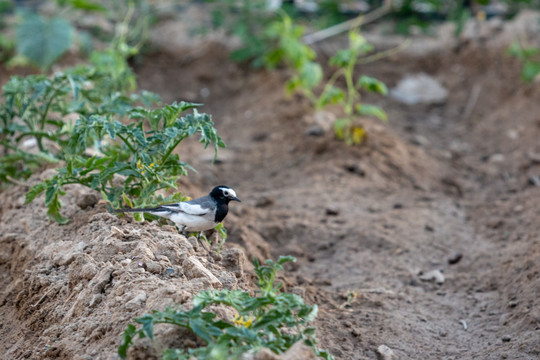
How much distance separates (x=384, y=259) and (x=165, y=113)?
6.51 feet

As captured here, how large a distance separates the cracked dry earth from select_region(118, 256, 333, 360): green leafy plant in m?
0.15

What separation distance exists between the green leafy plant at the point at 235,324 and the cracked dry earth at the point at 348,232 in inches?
6.0

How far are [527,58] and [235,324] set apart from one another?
6.26 metres

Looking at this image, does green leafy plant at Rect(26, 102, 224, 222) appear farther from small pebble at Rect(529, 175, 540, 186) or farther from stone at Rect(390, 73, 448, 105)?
stone at Rect(390, 73, 448, 105)

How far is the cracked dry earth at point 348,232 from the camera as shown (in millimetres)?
3273

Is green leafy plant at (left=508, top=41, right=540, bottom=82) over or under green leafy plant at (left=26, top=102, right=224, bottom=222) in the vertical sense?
under

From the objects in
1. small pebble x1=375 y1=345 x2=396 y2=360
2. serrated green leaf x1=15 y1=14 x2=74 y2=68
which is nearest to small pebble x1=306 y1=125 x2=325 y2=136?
serrated green leaf x1=15 y1=14 x2=74 y2=68

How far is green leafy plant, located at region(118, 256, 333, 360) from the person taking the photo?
7.99 ft

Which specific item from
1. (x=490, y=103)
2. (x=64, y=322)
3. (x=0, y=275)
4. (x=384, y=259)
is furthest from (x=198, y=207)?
(x=490, y=103)

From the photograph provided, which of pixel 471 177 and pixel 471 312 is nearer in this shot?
pixel 471 312

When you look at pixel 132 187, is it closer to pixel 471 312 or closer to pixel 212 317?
pixel 212 317

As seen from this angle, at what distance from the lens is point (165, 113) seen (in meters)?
3.59

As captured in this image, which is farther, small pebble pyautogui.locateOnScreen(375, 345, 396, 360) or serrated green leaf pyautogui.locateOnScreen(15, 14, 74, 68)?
serrated green leaf pyautogui.locateOnScreen(15, 14, 74, 68)

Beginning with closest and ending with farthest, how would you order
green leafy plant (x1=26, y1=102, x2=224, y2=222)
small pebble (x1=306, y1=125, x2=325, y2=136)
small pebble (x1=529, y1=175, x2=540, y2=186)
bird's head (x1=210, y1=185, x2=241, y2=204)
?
green leafy plant (x1=26, y1=102, x2=224, y2=222) → bird's head (x1=210, y1=185, x2=241, y2=204) → small pebble (x1=529, y1=175, x2=540, y2=186) → small pebble (x1=306, y1=125, x2=325, y2=136)
